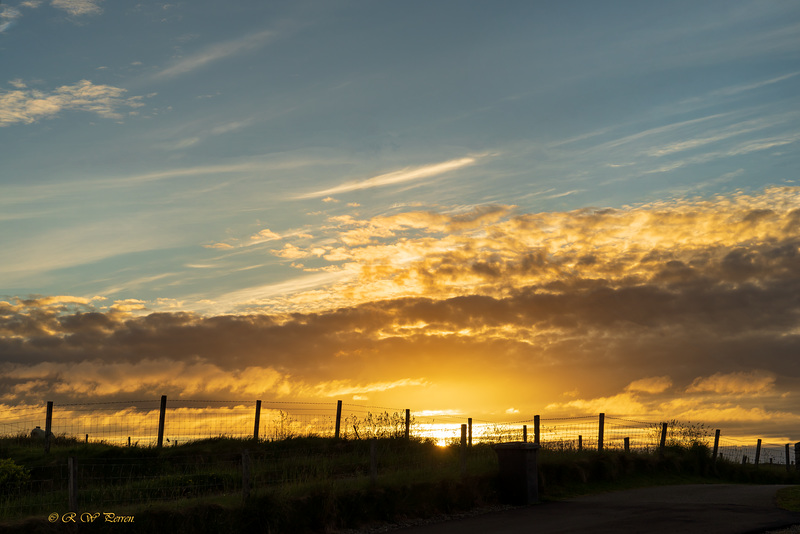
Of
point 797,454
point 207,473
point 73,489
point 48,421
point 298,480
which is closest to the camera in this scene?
point 73,489

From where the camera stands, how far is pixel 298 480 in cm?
1595

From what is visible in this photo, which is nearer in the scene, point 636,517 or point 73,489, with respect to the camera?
point 73,489

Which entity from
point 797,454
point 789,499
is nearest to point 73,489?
point 789,499

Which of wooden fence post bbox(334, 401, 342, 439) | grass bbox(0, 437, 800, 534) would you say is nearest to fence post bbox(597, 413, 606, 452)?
grass bbox(0, 437, 800, 534)

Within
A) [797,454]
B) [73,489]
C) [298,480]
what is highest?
[73,489]

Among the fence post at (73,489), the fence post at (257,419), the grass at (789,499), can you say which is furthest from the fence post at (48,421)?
the grass at (789,499)

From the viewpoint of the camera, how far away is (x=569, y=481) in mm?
20016

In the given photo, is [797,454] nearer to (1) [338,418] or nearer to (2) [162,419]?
(1) [338,418]

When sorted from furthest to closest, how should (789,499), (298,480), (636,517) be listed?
(789,499) < (298,480) < (636,517)

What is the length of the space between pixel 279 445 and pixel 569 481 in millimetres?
11160

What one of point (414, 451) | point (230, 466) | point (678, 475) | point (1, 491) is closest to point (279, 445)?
point (230, 466)

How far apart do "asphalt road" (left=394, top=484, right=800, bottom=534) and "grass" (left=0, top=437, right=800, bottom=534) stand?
116 centimetres

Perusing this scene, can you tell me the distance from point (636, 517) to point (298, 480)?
771 cm

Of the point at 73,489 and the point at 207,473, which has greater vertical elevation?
the point at 73,489
